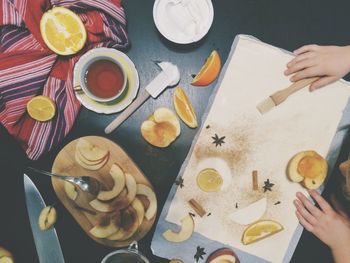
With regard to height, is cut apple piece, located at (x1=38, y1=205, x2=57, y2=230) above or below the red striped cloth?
below

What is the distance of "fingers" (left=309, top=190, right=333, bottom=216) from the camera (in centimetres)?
92

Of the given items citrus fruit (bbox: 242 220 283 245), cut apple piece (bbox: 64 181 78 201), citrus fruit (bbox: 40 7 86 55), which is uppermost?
citrus fruit (bbox: 40 7 86 55)

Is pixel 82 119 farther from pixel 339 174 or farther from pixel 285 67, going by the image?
pixel 339 174

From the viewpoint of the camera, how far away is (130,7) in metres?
0.90

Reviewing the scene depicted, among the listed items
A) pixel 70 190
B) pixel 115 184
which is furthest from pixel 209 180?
pixel 70 190

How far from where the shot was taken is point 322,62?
2.91 feet

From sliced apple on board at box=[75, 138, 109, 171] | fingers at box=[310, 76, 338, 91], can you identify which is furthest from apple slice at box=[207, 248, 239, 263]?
fingers at box=[310, 76, 338, 91]

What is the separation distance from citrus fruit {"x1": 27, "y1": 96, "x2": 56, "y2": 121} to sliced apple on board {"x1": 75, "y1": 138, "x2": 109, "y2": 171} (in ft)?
0.34

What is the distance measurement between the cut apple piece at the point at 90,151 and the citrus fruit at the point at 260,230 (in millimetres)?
437

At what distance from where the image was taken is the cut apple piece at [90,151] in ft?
2.96

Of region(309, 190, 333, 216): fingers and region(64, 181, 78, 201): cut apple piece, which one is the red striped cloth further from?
region(309, 190, 333, 216): fingers

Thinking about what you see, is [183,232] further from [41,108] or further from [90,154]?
[41,108]

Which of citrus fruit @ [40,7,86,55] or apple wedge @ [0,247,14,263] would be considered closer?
citrus fruit @ [40,7,86,55]

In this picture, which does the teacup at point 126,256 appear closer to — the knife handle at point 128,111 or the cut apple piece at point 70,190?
the cut apple piece at point 70,190
